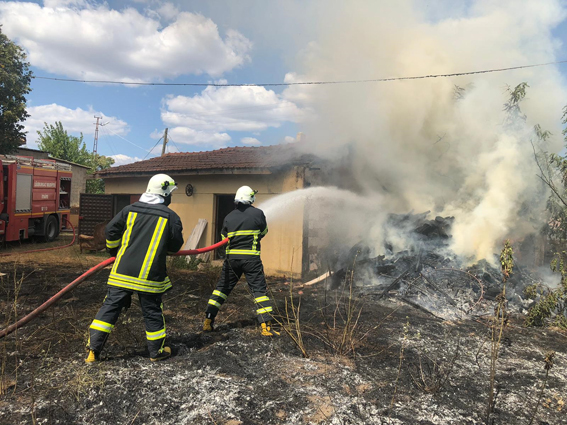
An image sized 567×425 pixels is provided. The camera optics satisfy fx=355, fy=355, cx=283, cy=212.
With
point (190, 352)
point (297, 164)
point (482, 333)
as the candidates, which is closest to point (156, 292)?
point (190, 352)

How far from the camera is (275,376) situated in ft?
10.6

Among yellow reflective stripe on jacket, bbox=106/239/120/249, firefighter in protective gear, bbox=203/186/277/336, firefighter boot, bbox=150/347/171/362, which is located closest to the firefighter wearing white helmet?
yellow reflective stripe on jacket, bbox=106/239/120/249

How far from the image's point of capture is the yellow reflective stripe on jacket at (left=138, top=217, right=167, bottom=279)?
3.31m

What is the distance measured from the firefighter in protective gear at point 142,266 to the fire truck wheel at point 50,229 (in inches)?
441

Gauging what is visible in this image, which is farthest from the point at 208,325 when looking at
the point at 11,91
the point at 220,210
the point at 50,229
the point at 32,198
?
the point at 11,91

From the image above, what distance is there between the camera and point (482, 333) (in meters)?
4.78

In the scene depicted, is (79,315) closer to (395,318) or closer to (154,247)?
(154,247)

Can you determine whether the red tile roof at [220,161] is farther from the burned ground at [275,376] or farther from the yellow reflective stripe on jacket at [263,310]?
the yellow reflective stripe on jacket at [263,310]

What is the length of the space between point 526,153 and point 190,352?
26.4 ft

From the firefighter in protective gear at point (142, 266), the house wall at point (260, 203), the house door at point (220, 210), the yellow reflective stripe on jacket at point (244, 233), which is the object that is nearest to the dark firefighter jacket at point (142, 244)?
the firefighter in protective gear at point (142, 266)

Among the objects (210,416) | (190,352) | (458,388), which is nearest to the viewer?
(210,416)

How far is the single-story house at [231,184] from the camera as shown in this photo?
8.51 metres

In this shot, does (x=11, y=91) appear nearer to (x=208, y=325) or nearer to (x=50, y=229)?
(x=50, y=229)

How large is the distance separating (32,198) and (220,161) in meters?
6.68
